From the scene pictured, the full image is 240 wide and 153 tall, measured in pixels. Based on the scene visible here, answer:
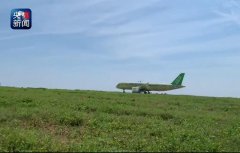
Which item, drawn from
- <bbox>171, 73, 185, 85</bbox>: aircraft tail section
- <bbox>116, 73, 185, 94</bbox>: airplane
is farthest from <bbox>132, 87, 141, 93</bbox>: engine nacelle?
<bbox>171, 73, 185, 85</bbox>: aircraft tail section

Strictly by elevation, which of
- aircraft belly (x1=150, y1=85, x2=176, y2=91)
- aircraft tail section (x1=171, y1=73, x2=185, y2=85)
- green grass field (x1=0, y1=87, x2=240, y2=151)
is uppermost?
aircraft tail section (x1=171, y1=73, x2=185, y2=85)

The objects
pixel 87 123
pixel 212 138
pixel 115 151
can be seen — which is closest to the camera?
pixel 115 151

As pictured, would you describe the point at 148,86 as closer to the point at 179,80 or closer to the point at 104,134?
the point at 179,80

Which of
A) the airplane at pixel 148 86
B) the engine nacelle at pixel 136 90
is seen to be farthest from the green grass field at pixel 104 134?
the airplane at pixel 148 86

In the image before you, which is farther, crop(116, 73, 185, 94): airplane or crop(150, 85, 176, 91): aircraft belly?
crop(150, 85, 176, 91): aircraft belly

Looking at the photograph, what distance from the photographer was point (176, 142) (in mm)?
13680

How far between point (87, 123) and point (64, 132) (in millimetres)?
1872

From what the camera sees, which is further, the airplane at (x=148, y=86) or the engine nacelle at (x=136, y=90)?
the airplane at (x=148, y=86)

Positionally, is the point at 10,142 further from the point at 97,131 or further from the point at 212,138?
the point at 212,138

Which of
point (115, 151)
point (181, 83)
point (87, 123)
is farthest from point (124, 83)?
point (115, 151)

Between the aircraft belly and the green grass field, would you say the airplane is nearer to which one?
the aircraft belly

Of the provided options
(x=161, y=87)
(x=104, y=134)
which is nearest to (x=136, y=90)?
(x=161, y=87)

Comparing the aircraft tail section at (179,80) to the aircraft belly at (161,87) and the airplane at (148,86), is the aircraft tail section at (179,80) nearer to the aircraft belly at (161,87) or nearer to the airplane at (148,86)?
the airplane at (148,86)

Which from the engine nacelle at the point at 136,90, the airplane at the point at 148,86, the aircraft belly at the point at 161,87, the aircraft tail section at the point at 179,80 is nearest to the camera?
the engine nacelle at the point at 136,90
